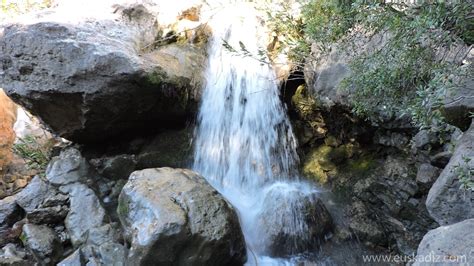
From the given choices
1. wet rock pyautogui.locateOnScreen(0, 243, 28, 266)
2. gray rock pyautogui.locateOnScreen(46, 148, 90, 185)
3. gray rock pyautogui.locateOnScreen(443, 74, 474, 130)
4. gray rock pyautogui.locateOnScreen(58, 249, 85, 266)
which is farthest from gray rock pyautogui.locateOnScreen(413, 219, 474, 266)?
gray rock pyautogui.locateOnScreen(46, 148, 90, 185)

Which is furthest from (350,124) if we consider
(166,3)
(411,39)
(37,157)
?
(37,157)

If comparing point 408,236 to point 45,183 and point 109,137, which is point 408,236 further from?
point 45,183

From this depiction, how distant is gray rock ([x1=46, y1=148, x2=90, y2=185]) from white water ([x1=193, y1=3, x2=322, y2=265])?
1.98 meters

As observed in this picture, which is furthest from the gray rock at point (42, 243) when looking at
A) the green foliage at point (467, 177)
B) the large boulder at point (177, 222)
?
the green foliage at point (467, 177)

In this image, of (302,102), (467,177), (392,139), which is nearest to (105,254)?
(302,102)

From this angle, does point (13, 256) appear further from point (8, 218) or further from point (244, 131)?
point (244, 131)

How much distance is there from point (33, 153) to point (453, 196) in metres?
7.14

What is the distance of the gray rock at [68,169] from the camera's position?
250 inches

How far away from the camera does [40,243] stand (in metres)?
5.37

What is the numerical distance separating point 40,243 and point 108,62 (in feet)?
9.19

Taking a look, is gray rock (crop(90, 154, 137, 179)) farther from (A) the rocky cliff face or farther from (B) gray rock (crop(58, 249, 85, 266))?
(A) the rocky cliff face

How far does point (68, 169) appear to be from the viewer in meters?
6.48

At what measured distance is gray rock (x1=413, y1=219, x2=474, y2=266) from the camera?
2.52m

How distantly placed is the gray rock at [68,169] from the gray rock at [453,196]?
17.4 ft
